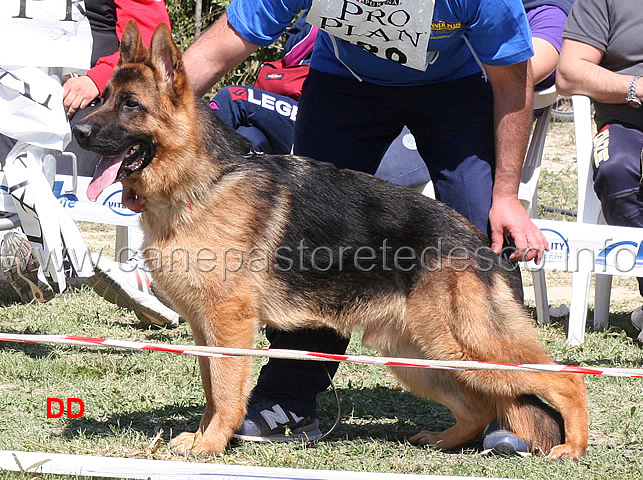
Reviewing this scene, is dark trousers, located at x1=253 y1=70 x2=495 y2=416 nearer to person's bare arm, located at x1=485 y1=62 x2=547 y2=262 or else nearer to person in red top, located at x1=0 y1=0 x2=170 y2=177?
person's bare arm, located at x1=485 y1=62 x2=547 y2=262

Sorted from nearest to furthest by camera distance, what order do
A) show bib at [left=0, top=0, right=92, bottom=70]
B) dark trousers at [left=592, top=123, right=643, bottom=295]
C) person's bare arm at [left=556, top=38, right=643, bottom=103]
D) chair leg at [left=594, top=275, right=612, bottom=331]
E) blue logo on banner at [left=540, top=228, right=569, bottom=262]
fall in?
show bib at [left=0, top=0, right=92, bottom=70] → blue logo on banner at [left=540, top=228, right=569, bottom=262] → dark trousers at [left=592, top=123, right=643, bottom=295] → person's bare arm at [left=556, top=38, right=643, bottom=103] → chair leg at [left=594, top=275, right=612, bottom=331]

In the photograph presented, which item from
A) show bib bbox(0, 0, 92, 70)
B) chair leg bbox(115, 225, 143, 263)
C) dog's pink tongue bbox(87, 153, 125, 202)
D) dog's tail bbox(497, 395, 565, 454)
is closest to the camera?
dog's pink tongue bbox(87, 153, 125, 202)

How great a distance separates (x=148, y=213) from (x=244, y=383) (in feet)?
2.71

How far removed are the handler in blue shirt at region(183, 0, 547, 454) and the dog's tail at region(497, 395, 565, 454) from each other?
643 millimetres

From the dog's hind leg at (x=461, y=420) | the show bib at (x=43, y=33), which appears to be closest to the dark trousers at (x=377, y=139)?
the dog's hind leg at (x=461, y=420)

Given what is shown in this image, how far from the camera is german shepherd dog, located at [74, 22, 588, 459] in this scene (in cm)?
317

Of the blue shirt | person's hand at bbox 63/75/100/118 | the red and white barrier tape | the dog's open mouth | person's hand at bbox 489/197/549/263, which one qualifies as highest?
the blue shirt

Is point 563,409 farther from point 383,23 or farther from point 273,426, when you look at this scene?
point 383,23

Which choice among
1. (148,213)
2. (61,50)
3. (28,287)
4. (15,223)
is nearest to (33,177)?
(15,223)

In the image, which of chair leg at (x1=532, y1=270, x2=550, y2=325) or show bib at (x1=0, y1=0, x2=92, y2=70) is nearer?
show bib at (x1=0, y1=0, x2=92, y2=70)

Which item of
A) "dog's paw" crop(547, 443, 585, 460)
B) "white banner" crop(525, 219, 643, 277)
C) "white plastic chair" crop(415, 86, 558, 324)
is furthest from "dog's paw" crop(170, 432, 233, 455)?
"white plastic chair" crop(415, 86, 558, 324)

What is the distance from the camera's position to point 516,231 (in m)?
3.45

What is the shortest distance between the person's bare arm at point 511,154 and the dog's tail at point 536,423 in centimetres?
63

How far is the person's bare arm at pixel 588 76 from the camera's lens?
5.21 m
